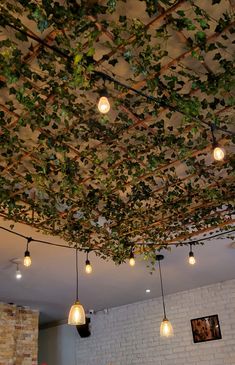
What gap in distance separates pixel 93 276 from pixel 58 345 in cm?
421

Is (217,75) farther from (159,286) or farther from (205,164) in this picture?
(159,286)

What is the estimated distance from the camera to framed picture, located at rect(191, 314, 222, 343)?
7068 millimetres

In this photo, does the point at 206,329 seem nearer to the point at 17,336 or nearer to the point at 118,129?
the point at 17,336

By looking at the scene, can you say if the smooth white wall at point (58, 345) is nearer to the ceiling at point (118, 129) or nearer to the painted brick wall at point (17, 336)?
the painted brick wall at point (17, 336)

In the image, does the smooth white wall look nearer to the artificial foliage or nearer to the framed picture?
the framed picture

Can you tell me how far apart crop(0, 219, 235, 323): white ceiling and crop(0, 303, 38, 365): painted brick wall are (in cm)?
29

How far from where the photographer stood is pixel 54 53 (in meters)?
2.19

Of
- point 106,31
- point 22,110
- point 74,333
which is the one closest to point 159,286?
point 74,333

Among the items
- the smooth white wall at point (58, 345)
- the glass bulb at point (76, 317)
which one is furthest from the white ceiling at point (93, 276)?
the smooth white wall at point (58, 345)

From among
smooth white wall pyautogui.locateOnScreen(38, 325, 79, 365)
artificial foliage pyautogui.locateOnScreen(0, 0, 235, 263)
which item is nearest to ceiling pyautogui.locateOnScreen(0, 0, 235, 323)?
artificial foliage pyautogui.locateOnScreen(0, 0, 235, 263)

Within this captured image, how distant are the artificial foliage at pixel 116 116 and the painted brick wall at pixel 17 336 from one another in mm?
4291

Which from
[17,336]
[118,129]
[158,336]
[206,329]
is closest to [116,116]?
[118,129]

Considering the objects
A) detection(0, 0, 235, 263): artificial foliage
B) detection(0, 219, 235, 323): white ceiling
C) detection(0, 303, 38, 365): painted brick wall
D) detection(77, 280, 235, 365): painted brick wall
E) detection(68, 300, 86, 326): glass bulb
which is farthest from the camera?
detection(0, 303, 38, 365): painted brick wall

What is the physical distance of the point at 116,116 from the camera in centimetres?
280
